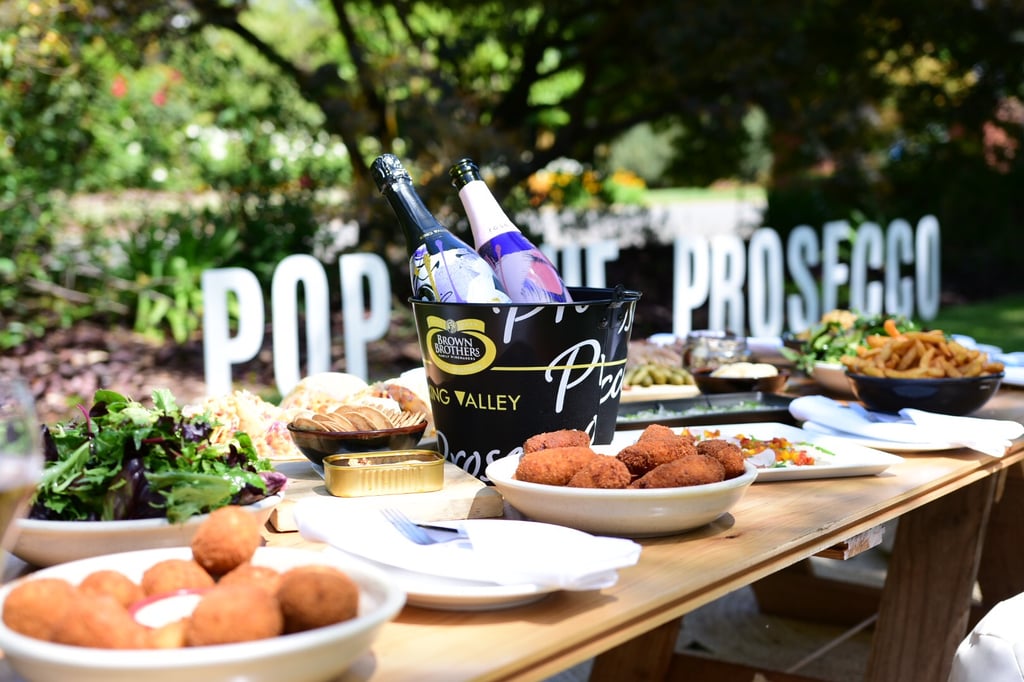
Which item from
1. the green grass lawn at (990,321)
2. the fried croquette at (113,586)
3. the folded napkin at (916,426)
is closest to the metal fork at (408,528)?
the fried croquette at (113,586)

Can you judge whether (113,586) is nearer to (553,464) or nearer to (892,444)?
(553,464)

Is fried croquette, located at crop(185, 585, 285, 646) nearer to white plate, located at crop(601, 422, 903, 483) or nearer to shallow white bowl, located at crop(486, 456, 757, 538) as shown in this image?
shallow white bowl, located at crop(486, 456, 757, 538)

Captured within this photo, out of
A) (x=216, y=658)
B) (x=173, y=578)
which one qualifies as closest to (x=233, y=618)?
(x=216, y=658)

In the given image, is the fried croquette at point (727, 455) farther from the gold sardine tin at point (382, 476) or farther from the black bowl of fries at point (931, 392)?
the black bowl of fries at point (931, 392)

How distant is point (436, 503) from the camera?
57.2 inches

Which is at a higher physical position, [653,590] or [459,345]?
[459,345]

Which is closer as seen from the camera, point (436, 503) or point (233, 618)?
point (233, 618)

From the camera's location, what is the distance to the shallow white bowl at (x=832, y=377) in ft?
8.04

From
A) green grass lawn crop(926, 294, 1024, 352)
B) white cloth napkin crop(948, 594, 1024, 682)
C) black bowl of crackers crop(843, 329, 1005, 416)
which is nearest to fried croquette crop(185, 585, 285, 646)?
white cloth napkin crop(948, 594, 1024, 682)

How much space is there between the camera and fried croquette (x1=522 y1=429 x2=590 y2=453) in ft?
4.69

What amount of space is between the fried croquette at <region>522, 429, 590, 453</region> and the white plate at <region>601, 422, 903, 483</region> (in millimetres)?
140

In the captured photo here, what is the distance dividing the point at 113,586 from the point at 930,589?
1.84 metres

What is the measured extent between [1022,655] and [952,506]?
31.1 inches

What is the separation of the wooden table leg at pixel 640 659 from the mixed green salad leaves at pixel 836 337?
0.75 meters
